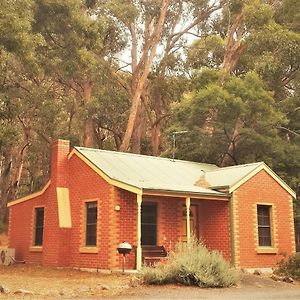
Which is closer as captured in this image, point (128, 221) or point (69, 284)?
point (69, 284)

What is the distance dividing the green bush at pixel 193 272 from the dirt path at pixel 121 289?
0.37 metres

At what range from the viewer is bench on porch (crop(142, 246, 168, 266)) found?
1745 cm

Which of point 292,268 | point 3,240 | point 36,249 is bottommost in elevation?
point 292,268

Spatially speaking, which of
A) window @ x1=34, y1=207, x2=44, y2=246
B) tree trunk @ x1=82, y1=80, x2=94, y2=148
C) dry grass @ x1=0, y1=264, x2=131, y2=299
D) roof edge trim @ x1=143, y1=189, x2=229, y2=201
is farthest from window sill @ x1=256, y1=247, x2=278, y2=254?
tree trunk @ x1=82, y1=80, x2=94, y2=148

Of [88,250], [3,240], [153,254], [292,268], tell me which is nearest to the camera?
[292,268]

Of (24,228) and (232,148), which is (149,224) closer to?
(24,228)

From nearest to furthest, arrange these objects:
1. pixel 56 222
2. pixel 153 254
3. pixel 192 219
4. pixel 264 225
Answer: pixel 153 254, pixel 56 222, pixel 264 225, pixel 192 219

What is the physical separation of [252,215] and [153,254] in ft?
14.5

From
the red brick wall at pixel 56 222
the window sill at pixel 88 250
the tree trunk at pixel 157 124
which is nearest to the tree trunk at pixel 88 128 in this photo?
the tree trunk at pixel 157 124

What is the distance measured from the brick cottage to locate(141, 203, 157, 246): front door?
0.04m

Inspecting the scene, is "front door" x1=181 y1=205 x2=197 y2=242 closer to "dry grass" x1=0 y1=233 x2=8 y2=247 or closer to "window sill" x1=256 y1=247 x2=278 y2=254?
"window sill" x1=256 y1=247 x2=278 y2=254

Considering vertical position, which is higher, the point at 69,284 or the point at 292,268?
the point at 292,268

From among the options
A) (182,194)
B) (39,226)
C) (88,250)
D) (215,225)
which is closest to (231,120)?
(215,225)

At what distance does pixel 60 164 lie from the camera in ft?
66.3
